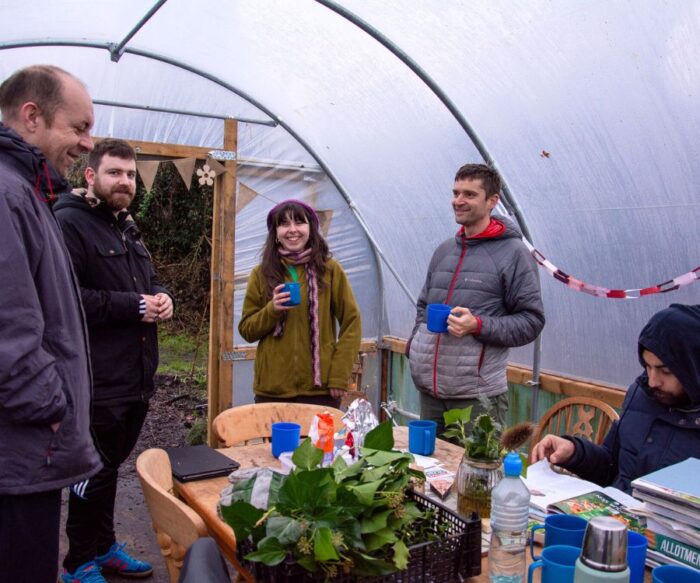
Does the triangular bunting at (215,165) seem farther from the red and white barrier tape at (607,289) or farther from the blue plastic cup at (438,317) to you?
the blue plastic cup at (438,317)

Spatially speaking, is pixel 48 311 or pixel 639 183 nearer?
pixel 48 311

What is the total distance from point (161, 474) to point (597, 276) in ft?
8.28

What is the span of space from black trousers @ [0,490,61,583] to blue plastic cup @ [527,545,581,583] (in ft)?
4.18

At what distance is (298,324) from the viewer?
3.18 metres

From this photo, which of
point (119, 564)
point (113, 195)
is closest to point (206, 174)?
point (113, 195)

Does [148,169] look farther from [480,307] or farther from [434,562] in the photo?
[434,562]

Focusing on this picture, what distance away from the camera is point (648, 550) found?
57.7 inches

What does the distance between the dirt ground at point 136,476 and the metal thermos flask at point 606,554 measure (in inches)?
111

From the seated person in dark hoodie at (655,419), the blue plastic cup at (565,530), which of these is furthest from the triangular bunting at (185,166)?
the blue plastic cup at (565,530)

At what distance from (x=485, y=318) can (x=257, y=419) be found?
1.14 metres

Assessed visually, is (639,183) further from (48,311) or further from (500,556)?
(48,311)

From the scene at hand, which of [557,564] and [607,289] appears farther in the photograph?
[607,289]

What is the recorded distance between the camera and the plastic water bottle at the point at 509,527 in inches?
54.2

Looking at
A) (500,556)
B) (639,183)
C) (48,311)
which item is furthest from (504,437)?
(639,183)
